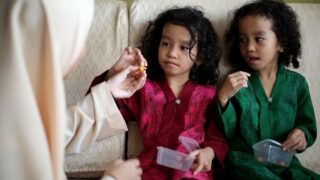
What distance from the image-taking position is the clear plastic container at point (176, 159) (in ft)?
4.47

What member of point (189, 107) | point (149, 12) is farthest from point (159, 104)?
point (149, 12)

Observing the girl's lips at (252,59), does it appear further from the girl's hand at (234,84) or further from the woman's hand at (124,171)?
the woman's hand at (124,171)

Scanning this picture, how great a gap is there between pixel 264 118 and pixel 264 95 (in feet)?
0.31

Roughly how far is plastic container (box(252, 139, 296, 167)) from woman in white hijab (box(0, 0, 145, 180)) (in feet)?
2.80

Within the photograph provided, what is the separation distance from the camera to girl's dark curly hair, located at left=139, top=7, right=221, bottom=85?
1.57 m

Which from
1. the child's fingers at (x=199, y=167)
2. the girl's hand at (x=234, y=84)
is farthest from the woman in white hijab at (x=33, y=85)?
the girl's hand at (x=234, y=84)

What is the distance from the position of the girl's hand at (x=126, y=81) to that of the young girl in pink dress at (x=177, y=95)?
0.17 ft

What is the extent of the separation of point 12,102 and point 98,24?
94 cm

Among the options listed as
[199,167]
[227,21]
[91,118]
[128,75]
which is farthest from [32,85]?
[227,21]

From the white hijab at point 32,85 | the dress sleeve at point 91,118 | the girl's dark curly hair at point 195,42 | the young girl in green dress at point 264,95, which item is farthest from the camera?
the girl's dark curly hair at point 195,42

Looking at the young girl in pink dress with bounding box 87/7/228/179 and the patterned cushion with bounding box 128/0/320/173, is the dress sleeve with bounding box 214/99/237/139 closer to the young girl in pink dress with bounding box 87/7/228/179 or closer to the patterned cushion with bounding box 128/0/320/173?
the young girl in pink dress with bounding box 87/7/228/179

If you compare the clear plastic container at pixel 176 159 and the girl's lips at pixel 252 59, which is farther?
the girl's lips at pixel 252 59

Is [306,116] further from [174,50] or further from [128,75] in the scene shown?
[128,75]

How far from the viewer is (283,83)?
62.2 inches
